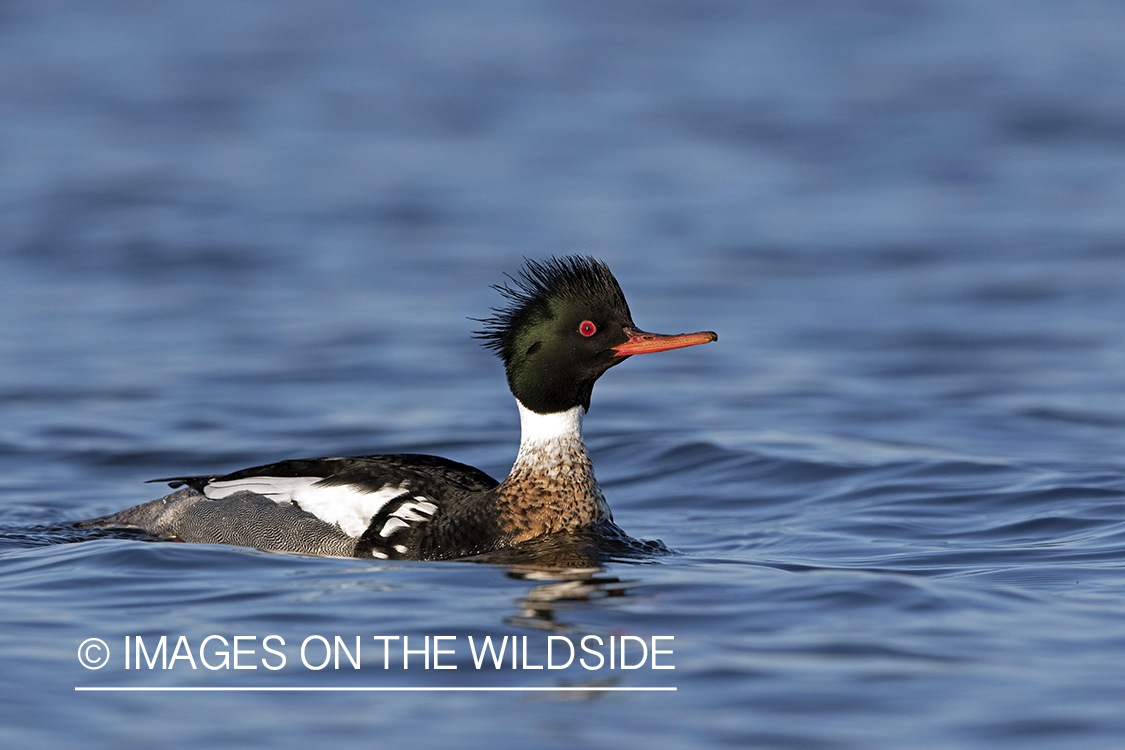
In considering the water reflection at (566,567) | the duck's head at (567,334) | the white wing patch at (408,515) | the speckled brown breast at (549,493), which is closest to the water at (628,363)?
the water reflection at (566,567)

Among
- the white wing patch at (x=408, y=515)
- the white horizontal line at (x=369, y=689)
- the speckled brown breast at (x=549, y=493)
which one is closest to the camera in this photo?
the white horizontal line at (x=369, y=689)

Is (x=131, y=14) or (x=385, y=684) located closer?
(x=385, y=684)

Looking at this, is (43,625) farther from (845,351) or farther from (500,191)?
(500,191)

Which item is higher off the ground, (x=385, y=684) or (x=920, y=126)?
(x=920, y=126)

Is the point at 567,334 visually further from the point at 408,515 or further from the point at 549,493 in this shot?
the point at 408,515

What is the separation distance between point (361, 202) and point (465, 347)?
5960 millimetres

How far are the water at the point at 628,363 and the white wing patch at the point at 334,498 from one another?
0.98 ft

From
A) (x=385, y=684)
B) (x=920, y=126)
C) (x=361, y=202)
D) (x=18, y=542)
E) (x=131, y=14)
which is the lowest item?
(x=385, y=684)

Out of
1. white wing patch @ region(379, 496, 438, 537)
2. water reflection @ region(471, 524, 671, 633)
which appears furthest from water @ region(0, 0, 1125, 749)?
white wing patch @ region(379, 496, 438, 537)

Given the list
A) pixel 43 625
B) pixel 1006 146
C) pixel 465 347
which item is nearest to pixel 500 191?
pixel 465 347

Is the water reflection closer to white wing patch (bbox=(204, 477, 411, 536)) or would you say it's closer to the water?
the water

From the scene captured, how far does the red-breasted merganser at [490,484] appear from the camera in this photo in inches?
290

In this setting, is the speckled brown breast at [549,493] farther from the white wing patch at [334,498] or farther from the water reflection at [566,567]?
the white wing patch at [334,498]

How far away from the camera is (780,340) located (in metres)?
13.6
